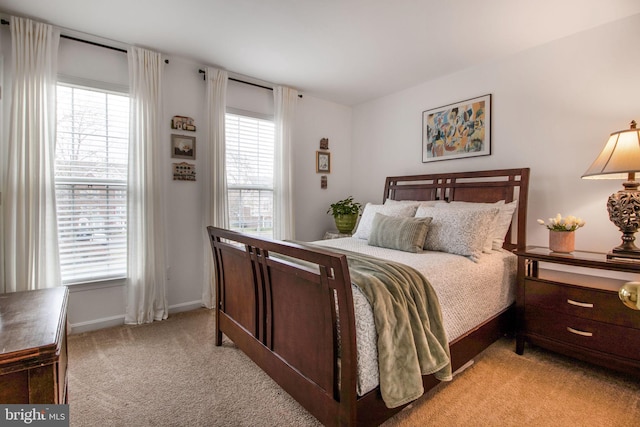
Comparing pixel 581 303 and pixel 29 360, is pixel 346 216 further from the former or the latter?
pixel 29 360

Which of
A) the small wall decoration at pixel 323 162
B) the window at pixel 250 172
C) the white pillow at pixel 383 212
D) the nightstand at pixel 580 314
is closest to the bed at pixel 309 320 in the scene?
the nightstand at pixel 580 314

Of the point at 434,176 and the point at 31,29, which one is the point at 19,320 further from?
the point at 434,176

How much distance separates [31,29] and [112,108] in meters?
0.71

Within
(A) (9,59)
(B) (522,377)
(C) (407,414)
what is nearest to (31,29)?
(A) (9,59)

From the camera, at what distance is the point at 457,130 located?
331 centimetres

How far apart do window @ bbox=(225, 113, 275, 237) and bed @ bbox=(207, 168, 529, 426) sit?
3.83 ft

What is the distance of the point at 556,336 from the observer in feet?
7.01

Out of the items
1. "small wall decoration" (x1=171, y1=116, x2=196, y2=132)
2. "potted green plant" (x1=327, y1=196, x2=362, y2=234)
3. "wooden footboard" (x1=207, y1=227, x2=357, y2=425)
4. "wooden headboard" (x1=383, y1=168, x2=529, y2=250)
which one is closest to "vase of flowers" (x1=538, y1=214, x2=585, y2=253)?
"wooden headboard" (x1=383, y1=168, x2=529, y2=250)

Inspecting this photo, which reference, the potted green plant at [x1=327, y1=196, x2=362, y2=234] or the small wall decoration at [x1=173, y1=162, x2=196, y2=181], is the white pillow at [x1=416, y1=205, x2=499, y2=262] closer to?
the potted green plant at [x1=327, y1=196, x2=362, y2=234]

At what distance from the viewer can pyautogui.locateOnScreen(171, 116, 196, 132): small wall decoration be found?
309 centimetres

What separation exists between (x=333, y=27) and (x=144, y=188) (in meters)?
2.17

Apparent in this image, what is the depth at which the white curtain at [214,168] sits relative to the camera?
322cm

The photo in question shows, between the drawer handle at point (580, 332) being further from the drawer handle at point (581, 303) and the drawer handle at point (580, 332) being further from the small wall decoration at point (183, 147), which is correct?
the small wall decoration at point (183, 147)

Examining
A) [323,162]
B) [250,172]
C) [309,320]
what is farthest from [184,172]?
[309,320]
